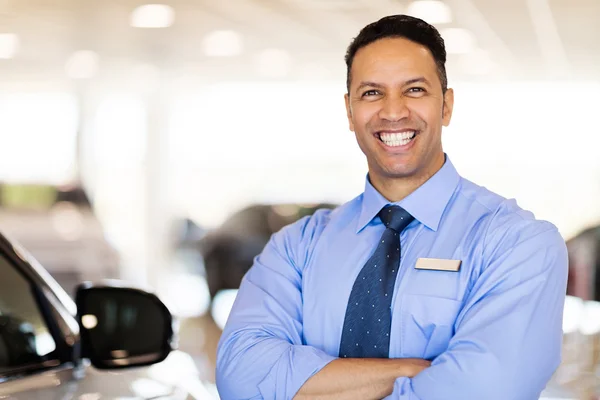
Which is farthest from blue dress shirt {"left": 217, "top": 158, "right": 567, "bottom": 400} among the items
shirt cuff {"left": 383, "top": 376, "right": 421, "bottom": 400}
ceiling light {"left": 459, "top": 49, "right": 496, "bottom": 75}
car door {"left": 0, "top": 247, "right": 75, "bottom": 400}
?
ceiling light {"left": 459, "top": 49, "right": 496, "bottom": 75}

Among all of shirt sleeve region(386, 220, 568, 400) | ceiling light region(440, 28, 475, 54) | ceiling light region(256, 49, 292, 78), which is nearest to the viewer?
shirt sleeve region(386, 220, 568, 400)

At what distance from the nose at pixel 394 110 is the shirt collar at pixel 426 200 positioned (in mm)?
162

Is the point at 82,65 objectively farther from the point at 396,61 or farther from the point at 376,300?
the point at 376,300

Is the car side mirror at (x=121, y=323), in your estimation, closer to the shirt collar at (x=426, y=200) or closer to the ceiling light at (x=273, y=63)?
the shirt collar at (x=426, y=200)

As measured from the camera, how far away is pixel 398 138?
6.93 ft

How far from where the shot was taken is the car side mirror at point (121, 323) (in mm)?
2043

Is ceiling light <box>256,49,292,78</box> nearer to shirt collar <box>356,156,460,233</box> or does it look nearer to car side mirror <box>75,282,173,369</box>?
shirt collar <box>356,156,460,233</box>

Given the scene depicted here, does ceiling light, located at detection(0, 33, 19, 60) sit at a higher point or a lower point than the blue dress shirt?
higher

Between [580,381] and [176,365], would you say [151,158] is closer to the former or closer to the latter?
[580,381]

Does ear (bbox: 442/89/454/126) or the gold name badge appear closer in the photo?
the gold name badge

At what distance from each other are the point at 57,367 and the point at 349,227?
2.32 feet

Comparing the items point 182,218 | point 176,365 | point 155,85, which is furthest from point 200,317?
point 176,365

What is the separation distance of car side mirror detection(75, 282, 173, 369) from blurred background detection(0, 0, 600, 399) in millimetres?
6606

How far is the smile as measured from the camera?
211 centimetres
